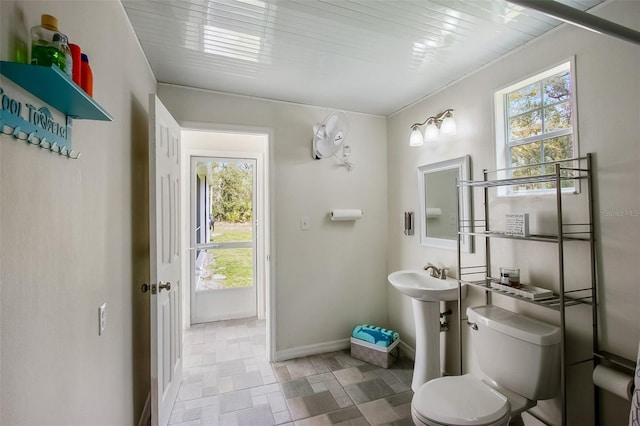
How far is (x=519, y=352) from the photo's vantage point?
154 centimetres

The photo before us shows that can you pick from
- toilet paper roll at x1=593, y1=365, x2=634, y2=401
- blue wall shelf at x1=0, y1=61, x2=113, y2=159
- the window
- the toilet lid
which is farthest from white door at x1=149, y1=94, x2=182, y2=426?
toilet paper roll at x1=593, y1=365, x2=634, y2=401

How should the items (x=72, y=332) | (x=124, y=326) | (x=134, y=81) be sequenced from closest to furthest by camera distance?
(x=72, y=332) → (x=124, y=326) → (x=134, y=81)

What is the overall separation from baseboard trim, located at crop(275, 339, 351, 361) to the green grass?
1289 millimetres

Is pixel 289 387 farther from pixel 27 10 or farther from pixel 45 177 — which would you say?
pixel 27 10

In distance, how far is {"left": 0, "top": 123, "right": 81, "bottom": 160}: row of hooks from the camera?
0.65 metres

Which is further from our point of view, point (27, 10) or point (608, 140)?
point (608, 140)

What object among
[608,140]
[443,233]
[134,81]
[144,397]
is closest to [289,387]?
[144,397]

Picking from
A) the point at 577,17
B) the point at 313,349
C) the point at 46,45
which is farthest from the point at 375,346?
the point at 46,45

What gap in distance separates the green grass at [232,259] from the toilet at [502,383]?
2651 mm

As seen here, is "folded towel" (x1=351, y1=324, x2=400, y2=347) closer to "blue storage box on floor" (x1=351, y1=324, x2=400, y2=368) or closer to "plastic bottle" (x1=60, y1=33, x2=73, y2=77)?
"blue storage box on floor" (x1=351, y1=324, x2=400, y2=368)

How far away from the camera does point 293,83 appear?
234cm

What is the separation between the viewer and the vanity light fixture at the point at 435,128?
87.3 inches

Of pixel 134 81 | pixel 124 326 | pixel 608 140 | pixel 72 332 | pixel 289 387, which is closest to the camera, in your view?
pixel 72 332

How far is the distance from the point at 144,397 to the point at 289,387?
98 cm
